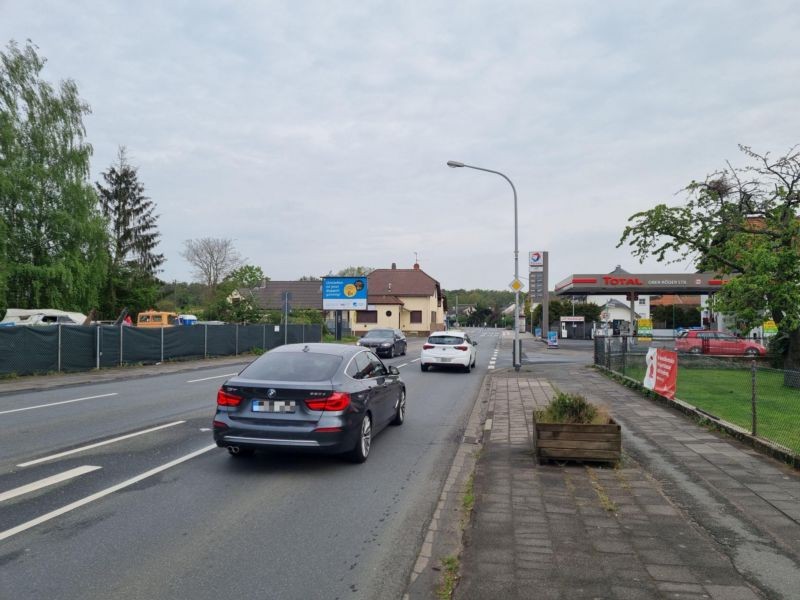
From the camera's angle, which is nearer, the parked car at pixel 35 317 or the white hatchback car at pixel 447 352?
the white hatchback car at pixel 447 352

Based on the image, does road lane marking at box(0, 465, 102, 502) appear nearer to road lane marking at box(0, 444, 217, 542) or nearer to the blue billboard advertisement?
road lane marking at box(0, 444, 217, 542)

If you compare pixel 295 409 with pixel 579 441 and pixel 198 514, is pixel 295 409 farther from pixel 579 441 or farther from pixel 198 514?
pixel 579 441

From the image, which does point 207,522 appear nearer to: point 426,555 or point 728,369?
point 426,555

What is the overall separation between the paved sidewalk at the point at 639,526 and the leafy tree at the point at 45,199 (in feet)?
102

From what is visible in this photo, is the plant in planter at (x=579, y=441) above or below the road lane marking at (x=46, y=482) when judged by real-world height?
above

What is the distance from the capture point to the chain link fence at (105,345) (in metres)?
18.7

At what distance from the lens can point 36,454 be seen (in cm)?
774

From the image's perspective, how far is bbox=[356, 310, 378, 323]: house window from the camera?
231 ft

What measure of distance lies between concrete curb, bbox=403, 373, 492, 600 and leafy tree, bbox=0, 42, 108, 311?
30.7 meters

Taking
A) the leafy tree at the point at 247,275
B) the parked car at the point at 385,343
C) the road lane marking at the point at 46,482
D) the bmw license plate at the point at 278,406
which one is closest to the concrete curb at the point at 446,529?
the bmw license plate at the point at 278,406

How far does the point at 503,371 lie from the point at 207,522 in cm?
1784

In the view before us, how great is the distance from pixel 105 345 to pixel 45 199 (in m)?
16.1

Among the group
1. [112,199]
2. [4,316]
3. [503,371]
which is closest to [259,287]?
[112,199]

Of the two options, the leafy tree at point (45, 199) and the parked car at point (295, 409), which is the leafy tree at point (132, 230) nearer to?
the leafy tree at point (45, 199)
